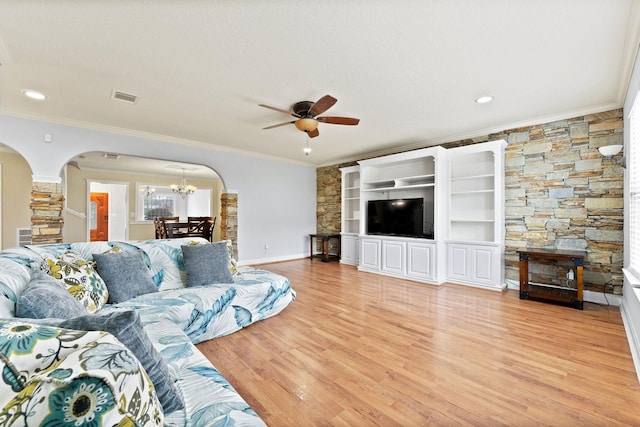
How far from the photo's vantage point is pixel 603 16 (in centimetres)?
194

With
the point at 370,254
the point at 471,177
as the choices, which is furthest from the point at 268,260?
the point at 471,177

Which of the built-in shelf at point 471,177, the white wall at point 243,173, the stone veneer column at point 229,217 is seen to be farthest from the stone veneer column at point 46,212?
the built-in shelf at point 471,177

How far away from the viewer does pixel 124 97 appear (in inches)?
127

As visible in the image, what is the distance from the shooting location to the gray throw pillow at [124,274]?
91.6 inches

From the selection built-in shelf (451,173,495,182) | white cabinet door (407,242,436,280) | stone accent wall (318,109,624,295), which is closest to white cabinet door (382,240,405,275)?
white cabinet door (407,242,436,280)

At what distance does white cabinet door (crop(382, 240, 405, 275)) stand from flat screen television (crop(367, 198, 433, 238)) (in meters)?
0.22

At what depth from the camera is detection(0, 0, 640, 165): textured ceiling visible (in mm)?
1900

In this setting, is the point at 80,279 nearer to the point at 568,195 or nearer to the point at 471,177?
the point at 471,177

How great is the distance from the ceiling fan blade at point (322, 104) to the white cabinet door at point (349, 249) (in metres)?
3.51

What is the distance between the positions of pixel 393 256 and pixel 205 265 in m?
3.34

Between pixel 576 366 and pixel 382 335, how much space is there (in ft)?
4.68

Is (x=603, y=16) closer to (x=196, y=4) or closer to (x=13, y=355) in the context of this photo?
(x=196, y=4)

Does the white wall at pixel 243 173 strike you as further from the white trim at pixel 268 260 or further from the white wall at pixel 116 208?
the white wall at pixel 116 208

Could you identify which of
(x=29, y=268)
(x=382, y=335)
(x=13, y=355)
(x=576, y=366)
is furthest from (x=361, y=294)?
(x=13, y=355)
